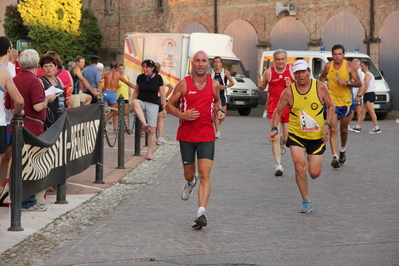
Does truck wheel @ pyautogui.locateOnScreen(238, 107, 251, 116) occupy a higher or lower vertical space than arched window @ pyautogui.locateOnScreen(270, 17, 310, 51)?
lower

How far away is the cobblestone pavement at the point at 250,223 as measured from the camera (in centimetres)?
624

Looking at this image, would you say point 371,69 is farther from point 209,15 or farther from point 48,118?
point 48,118

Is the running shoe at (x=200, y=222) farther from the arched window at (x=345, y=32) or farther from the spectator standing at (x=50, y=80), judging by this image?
the arched window at (x=345, y=32)

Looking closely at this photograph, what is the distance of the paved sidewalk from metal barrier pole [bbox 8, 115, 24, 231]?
0.14m

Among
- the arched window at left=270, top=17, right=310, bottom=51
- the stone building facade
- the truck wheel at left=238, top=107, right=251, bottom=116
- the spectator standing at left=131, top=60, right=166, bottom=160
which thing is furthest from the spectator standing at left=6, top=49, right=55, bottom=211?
the arched window at left=270, top=17, right=310, bottom=51

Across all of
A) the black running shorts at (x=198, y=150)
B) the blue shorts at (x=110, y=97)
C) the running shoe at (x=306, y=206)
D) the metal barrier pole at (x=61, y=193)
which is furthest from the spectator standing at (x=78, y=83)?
the running shoe at (x=306, y=206)

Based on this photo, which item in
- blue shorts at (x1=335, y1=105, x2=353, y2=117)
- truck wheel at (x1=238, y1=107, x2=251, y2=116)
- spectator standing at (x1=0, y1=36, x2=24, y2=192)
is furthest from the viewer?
truck wheel at (x1=238, y1=107, x2=251, y2=116)

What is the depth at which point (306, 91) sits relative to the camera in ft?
28.3

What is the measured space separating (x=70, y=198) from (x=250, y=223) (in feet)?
8.73

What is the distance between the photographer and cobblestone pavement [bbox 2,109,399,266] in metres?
6.24

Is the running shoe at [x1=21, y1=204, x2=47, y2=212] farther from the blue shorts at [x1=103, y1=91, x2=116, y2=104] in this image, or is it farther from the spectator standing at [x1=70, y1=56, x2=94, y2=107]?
the blue shorts at [x1=103, y1=91, x2=116, y2=104]

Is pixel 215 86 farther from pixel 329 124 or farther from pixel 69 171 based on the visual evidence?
pixel 69 171

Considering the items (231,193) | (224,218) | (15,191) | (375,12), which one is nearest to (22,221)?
(15,191)

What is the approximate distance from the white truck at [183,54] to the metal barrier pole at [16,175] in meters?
22.4
